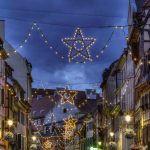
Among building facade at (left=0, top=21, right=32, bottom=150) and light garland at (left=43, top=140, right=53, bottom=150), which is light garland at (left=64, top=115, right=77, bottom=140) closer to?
light garland at (left=43, top=140, right=53, bottom=150)

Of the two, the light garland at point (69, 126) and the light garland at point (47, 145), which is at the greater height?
the light garland at point (69, 126)

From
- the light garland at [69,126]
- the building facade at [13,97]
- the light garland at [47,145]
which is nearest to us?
the building facade at [13,97]

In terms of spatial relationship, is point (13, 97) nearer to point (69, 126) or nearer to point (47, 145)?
point (69, 126)

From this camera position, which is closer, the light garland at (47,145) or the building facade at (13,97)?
the building facade at (13,97)

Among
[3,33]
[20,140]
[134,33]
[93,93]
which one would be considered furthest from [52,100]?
[134,33]

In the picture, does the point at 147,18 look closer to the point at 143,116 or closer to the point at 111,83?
the point at 143,116

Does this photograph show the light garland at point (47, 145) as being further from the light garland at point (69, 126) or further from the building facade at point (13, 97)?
the building facade at point (13, 97)

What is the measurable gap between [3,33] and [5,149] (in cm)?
1417

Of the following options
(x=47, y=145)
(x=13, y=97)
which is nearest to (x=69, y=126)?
(x=47, y=145)

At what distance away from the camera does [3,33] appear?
6900 cm

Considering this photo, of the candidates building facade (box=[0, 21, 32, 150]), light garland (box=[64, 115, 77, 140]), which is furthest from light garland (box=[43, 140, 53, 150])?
building facade (box=[0, 21, 32, 150])

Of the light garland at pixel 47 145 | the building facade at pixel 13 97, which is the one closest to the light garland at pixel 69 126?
the light garland at pixel 47 145

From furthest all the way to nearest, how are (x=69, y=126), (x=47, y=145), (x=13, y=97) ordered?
(x=47, y=145) → (x=69, y=126) → (x=13, y=97)

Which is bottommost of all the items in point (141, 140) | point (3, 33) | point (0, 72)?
point (141, 140)
